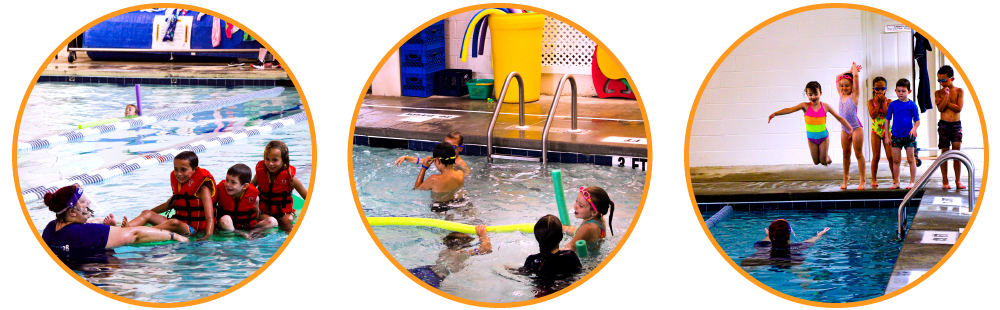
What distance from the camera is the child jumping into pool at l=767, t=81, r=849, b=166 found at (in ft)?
17.8

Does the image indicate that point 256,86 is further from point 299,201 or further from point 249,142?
point 299,201

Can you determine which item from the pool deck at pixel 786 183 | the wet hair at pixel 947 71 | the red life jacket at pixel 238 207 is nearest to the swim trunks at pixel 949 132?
the pool deck at pixel 786 183

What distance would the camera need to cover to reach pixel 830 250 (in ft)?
14.9

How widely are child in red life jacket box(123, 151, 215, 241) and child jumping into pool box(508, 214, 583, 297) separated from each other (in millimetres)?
1728

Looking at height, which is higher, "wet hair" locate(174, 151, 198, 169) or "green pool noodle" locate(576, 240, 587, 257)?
"wet hair" locate(174, 151, 198, 169)

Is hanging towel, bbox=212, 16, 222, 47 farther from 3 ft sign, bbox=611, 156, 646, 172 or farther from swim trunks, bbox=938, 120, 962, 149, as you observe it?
swim trunks, bbox=938, 120, 962, 149

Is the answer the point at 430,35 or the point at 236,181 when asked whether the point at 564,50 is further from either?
the point at 236,181

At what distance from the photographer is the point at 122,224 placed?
4047mm

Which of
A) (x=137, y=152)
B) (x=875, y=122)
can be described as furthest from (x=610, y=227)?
(x=137, y=152)

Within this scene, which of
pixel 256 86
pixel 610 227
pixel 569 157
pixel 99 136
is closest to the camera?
pixel 610 227

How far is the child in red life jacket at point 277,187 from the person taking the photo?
4.21m

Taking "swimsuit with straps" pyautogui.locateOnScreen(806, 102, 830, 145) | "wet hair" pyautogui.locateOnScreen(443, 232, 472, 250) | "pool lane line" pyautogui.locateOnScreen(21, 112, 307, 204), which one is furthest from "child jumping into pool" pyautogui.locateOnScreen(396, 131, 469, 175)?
"swimsuit with straps" pyautogui.locateOnScreen(806, 102, 830, 145)

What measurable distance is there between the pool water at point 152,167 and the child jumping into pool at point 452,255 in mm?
758

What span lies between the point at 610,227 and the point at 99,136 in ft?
15.6
